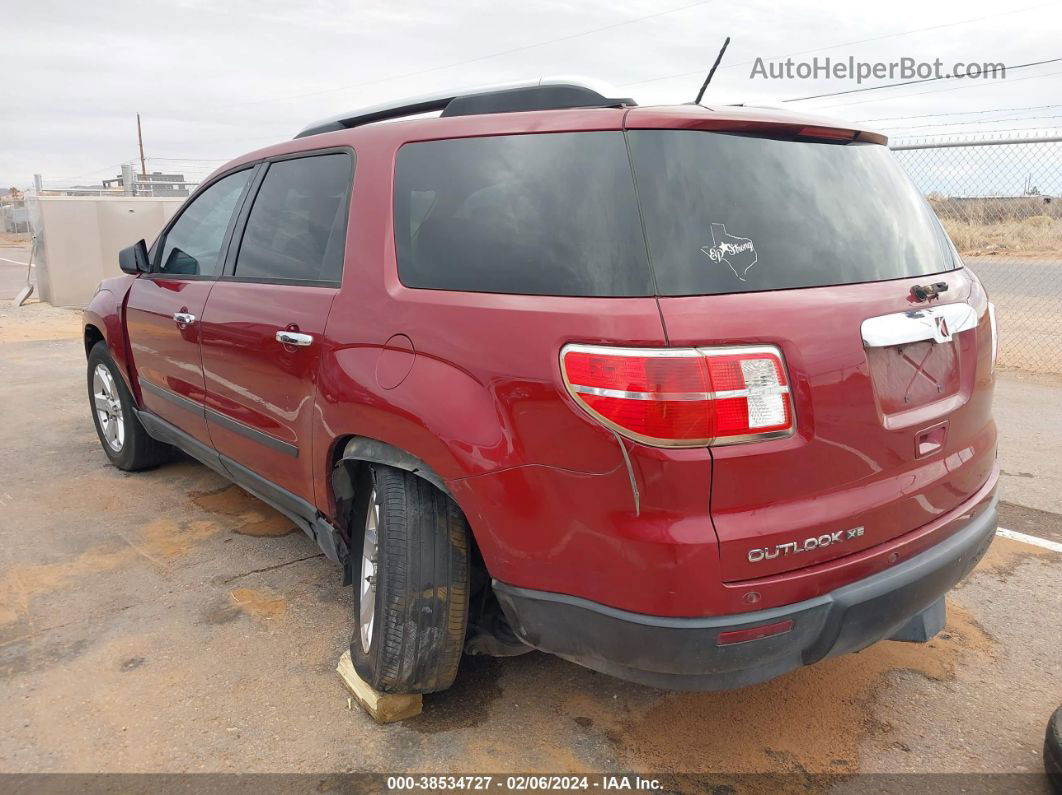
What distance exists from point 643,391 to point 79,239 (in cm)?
1436

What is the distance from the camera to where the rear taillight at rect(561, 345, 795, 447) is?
1861mm

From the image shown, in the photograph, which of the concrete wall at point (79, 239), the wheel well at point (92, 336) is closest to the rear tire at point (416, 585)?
the wheel well at point (92, 336)

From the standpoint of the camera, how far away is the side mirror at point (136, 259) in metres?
4.33

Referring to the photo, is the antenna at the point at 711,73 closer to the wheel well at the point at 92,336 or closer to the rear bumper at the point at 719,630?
the rear bumper at the point at 719,630

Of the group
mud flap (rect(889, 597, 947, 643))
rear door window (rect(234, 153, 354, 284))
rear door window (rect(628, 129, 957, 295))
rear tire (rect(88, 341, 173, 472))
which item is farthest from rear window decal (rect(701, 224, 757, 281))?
rear tire (rect(88, 341, 173, 472))

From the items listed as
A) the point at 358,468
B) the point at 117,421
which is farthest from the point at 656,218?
the point at 117,421

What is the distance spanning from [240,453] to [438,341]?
1590mm

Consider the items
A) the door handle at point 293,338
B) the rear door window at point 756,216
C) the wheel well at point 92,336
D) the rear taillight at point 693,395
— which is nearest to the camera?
the rear taillight at point 693,395

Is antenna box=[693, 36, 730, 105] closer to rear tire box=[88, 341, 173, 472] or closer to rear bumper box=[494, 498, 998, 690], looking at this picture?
rear bumper box=[494, 498, 998, 690]

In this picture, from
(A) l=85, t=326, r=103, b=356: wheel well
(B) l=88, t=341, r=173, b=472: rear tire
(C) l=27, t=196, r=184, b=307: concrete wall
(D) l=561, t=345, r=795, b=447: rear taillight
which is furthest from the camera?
(C) l=27, t=196, r=184, b=307: concrete wall

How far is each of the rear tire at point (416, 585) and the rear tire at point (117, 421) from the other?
2926 mm

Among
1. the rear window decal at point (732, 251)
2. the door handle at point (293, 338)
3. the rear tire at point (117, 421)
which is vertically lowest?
the rear tire at point (117, 421)

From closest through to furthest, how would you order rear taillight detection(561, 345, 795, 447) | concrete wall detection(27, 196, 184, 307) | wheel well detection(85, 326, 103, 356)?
rear taillight detection(561, 345, 795, 447), wheel well detection(85, 326, 103, 356), concrete wall detection(27, 196, 184, 307)

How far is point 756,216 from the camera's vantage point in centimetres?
208
